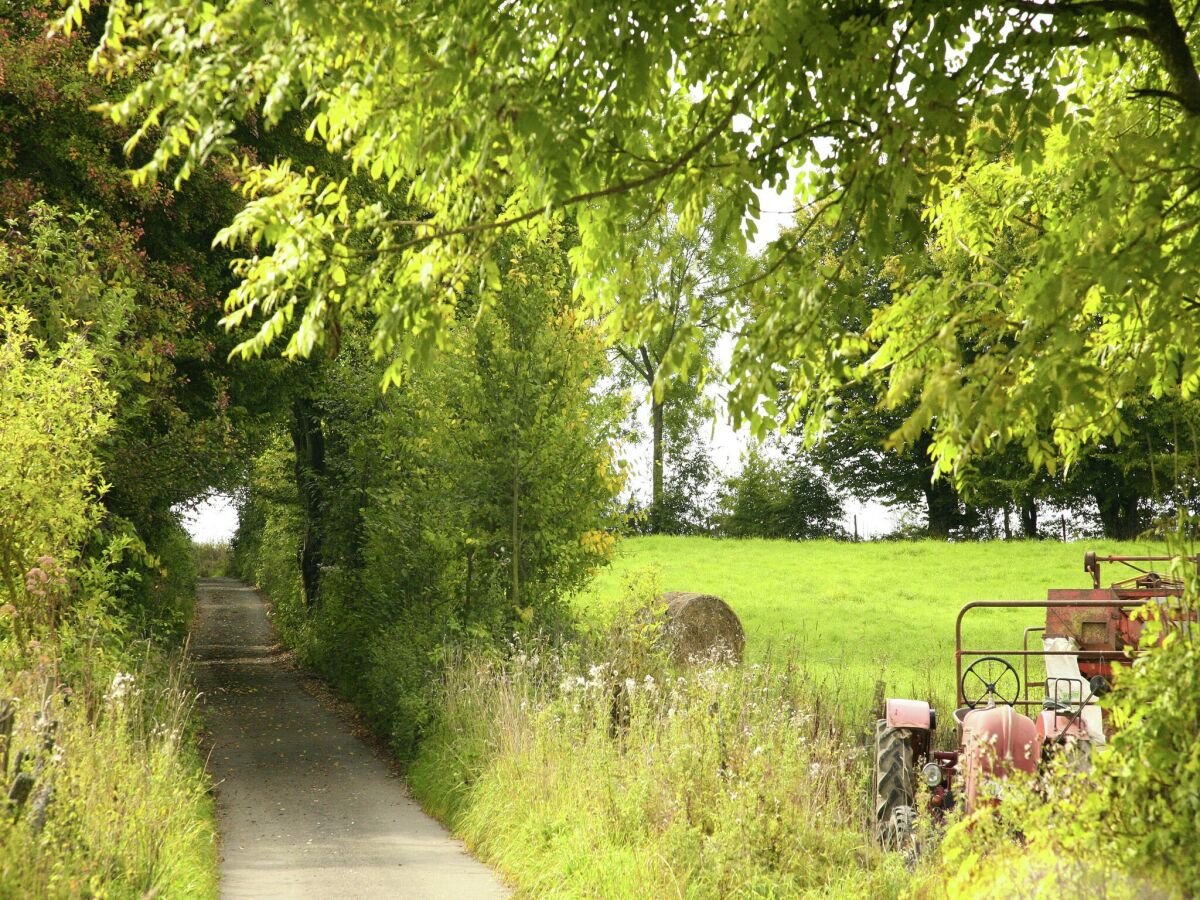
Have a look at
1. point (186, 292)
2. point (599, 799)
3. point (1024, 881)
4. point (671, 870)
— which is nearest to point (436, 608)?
point (186, 292)

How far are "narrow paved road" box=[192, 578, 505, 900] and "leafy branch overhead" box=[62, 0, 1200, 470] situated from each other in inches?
164

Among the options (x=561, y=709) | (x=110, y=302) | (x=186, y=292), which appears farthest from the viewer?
(x=186, y=292)

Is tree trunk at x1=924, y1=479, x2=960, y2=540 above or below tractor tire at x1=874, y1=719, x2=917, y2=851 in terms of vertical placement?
above

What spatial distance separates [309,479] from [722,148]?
56.2 ft

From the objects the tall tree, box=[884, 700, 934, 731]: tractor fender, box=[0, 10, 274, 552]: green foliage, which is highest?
box=[0, 10, 274, 552]: green foliage

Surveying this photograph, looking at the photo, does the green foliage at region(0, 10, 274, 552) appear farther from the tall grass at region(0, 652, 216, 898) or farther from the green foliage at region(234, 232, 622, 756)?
the tall grass at region(0, 652, 216, 898)

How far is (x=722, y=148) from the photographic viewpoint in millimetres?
5965

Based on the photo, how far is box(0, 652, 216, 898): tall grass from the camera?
18.0 ft

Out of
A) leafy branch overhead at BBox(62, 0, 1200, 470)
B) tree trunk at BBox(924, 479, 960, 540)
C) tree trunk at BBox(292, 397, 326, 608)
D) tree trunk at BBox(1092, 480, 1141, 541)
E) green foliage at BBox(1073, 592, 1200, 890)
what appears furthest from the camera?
tree trunk at BBox(924, 479, 960, 540)

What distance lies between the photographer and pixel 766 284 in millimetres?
6008

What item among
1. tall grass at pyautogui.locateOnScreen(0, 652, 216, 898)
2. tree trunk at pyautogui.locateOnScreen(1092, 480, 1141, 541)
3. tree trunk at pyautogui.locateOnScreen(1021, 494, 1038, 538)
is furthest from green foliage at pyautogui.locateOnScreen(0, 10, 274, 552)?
tree trunk at pyautogui.locateOnScreen(1021, 494, 1038, 538)

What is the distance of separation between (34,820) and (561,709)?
5056mm

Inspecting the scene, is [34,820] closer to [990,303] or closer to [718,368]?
[718,368]

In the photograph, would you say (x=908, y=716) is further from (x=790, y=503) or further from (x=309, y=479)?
(x=790, y=503)
